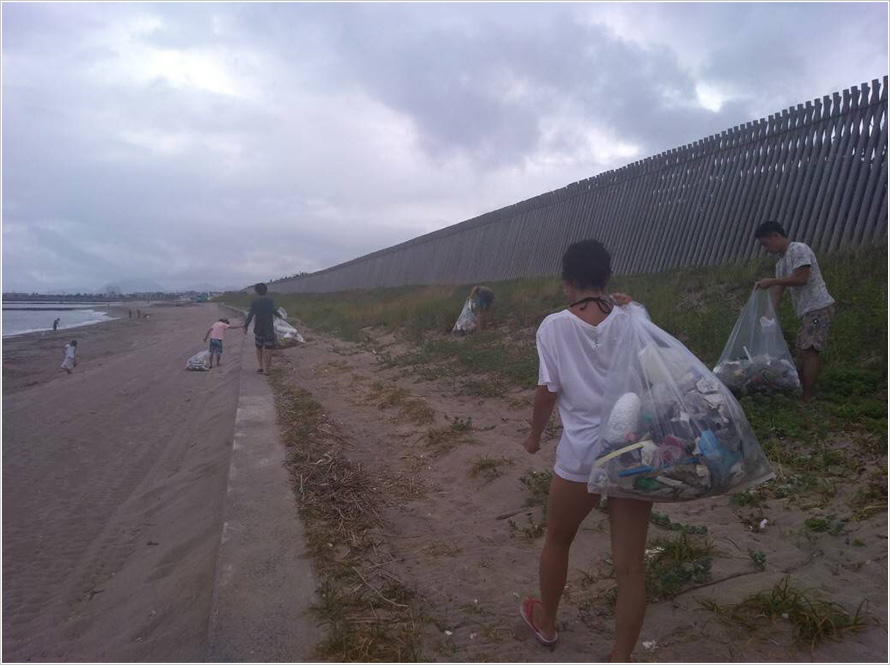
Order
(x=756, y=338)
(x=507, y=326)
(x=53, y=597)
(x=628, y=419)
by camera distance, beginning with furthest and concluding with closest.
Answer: (x=507, y=326) < (x=756, y=338) < (x=53, y=597) < (x=628, y=419)

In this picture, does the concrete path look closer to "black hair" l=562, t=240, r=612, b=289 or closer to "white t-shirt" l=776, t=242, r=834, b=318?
"black hair" l=562, t=240, r=612, b=289

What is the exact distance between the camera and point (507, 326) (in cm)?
1117

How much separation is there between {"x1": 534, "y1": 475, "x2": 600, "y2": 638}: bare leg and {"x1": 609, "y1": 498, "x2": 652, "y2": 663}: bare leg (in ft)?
0.47

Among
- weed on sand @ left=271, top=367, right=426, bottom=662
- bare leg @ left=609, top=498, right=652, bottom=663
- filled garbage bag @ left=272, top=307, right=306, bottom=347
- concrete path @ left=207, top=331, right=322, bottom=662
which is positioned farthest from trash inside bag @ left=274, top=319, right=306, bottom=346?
bare leg @ left=609, top=498, right=652, bottom=663

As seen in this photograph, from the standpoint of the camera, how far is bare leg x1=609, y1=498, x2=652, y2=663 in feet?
7.23

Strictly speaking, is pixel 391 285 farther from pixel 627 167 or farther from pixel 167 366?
pixel 627 167

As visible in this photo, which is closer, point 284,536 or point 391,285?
point 284,536

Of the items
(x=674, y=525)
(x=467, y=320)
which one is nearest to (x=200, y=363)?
(x=467, y=320)

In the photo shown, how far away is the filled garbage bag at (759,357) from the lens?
5.09 metres

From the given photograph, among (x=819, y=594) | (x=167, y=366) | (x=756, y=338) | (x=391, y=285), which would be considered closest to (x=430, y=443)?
(x=756, y=338)

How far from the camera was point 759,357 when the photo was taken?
5.18 m

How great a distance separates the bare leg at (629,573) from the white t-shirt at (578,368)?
0.19m

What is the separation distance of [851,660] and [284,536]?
2705 mm

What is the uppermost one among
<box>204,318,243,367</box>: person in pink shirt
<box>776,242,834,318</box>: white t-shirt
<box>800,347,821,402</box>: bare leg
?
<box>776,242,834,318</box>: white t-shirt
